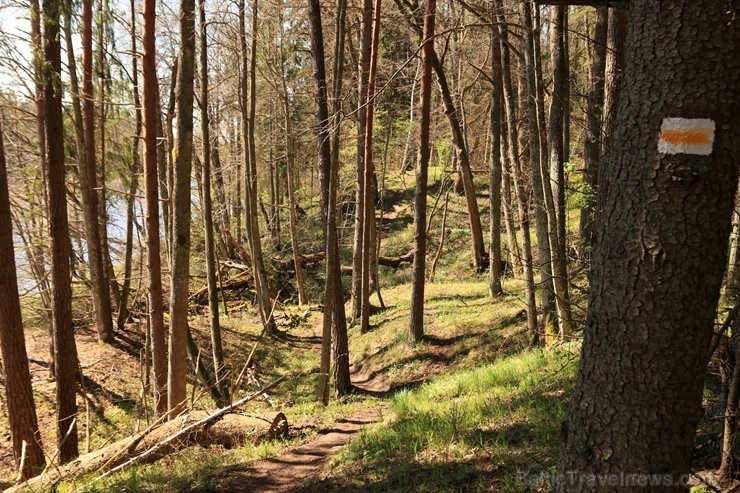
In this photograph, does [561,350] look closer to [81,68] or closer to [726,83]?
[726,83]

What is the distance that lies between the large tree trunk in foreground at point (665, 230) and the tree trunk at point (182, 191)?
630 centimetres

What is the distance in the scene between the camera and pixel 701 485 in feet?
10.1

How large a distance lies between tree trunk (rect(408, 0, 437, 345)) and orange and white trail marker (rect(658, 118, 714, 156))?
9.36 m

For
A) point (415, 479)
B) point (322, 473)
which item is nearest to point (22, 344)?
point (322, 473)

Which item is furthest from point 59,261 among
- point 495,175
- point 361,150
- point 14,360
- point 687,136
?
point 495,175

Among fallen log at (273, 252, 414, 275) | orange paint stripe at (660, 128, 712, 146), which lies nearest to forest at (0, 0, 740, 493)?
orange paint stripe at (660, 128, 712, 146)

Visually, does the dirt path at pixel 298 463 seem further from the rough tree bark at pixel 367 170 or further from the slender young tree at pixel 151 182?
the rough tree bark at pixel 367 170

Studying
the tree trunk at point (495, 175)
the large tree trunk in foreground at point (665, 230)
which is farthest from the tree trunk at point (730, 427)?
the tree trunk at point (495, 175)

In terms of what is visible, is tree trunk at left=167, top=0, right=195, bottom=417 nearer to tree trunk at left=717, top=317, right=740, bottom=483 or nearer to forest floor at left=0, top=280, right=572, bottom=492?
forest floor at left=0, top=280, right=572, bottom=492

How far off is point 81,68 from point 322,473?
11154mm

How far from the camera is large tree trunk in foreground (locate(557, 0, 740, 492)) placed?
2.27 meters

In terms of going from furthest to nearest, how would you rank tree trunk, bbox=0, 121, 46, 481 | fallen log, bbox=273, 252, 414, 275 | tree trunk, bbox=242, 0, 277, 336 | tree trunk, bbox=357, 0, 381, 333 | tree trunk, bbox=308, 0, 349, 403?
fallen log, bbox=273, 252, 414, 275, tree trunk, bbox=242, 0, 277, 336, tree trunk, bbox=357, 0, 381, 333, tree trunk, bbox=308, 0, 349, 403, tree trunk, bbox=0, 121, 46, 481

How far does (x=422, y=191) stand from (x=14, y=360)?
8486 mm

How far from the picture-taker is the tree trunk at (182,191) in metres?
7.41
